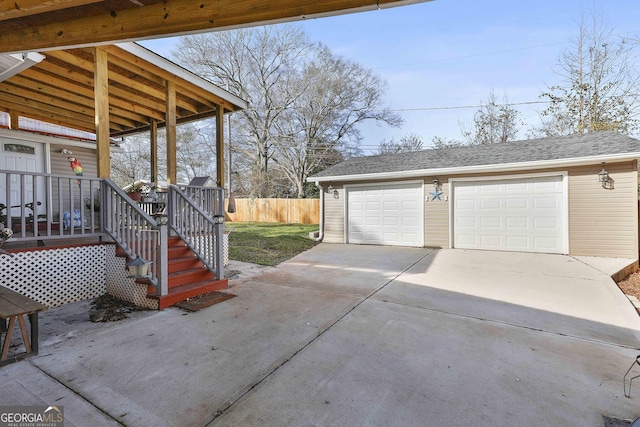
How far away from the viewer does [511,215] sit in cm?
790

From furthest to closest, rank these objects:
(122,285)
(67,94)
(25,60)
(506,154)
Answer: (506,154) < (67,94) < (122,285) < (25,60)

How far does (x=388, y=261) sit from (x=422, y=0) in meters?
6.09

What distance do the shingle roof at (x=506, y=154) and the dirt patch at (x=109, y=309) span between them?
288 inches

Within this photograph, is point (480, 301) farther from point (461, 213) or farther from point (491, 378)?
point (461, 213)

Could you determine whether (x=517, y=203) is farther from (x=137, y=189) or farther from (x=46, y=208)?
(x=46, y=208)

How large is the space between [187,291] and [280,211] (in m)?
14.7

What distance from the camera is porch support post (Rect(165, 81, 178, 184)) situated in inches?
204

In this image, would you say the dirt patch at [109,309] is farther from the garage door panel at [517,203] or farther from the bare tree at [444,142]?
the bare tree at [444,142]

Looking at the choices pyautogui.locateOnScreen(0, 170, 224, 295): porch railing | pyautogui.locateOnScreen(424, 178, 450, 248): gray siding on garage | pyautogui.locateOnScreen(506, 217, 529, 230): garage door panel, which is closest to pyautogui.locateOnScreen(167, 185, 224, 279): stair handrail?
pyautogui.locateOnScreen(0, 170, 224, 295): porch railing

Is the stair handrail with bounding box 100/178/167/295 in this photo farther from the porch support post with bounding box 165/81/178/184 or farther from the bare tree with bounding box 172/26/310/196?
the bare tree with bounding box 172/26/310/196

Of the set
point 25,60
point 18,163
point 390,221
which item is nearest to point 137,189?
point 18,163

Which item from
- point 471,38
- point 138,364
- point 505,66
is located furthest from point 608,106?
point 138,364

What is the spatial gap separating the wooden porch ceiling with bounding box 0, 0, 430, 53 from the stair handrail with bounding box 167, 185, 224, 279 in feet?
7.89

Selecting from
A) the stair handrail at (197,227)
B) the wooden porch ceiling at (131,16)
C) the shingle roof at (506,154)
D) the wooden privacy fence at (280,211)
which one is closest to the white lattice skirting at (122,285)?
the stair handrail at (197,227)
